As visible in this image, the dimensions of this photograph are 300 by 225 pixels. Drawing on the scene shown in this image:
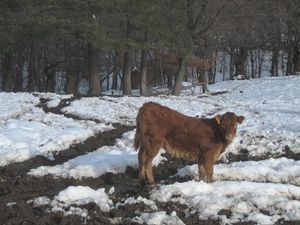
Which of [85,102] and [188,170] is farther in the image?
[85,102]

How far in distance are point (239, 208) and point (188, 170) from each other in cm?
222

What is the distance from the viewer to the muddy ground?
7.55 meters

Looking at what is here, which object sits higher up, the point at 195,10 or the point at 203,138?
the point at 195,10

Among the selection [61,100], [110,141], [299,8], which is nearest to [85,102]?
[61,100]

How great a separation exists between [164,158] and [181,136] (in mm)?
2367

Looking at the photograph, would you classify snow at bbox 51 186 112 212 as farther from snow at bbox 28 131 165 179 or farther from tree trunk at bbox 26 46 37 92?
tree trunk at bbox 26 46 37 92

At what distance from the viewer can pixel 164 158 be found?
38.0 feet

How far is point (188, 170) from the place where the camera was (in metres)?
10.1

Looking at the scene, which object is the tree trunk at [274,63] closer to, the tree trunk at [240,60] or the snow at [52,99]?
the tree trunk at [240,60]

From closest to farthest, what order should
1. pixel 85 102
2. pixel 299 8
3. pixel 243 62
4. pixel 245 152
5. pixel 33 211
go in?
1. pixel 33 211
2. pixel 245 152
3. pixel 85 102
4. pixel 299 8
5. pixel 243 62

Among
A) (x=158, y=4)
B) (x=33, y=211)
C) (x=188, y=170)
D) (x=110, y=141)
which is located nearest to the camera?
(x=33, y=211)

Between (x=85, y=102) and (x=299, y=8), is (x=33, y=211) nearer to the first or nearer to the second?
(x=85, y=102)

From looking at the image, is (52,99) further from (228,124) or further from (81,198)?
(81,198)

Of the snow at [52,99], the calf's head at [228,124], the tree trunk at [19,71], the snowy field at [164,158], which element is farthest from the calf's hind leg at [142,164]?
the tree trunk at [19,71]
